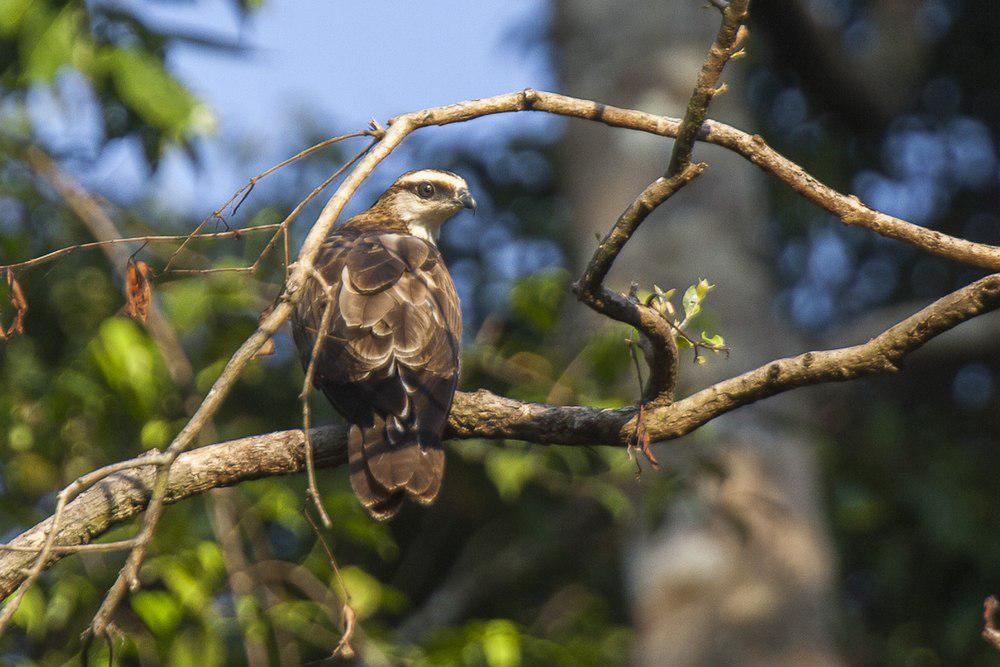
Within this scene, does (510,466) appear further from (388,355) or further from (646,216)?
(646,216)

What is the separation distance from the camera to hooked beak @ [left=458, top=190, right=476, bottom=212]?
5902mm

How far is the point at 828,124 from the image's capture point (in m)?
10.1

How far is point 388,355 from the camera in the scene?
4.07m

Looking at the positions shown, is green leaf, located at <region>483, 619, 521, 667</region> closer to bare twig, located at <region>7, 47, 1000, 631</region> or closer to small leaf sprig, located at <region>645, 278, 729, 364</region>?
bare twig, located at <region>7, 47, 1000, 631</region>

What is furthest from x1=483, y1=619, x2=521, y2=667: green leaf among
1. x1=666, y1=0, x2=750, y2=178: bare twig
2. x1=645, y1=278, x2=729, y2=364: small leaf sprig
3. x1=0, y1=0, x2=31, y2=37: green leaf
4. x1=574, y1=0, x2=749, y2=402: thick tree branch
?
x1=0, y1=0, x2=31, y2=37: green leaf

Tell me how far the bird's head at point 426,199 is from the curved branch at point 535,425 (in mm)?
2423

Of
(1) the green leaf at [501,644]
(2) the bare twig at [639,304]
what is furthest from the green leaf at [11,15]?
(1) the green leaf at [501,644]

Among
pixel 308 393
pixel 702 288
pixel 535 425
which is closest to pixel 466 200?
pixel 535 425

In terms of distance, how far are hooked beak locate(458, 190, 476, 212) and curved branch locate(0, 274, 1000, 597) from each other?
2294 mm

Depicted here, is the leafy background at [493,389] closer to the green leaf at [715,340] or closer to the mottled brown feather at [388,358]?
the mottled brown feather at [388,358]

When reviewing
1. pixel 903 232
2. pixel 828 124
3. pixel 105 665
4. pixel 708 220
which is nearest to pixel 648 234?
pixel 708 220

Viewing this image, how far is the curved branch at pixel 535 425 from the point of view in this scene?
2785 millimetres

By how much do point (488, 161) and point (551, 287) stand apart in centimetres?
490

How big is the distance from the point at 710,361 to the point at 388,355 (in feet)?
10.8
